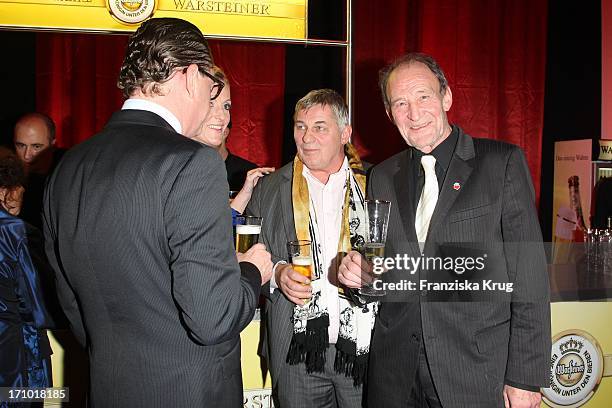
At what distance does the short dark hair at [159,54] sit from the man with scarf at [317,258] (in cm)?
97

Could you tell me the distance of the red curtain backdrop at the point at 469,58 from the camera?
5527mm

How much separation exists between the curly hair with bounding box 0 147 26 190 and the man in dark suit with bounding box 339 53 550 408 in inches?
53.7

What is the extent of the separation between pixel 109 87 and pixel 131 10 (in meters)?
1.87

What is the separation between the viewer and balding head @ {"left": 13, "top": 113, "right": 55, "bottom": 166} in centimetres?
355

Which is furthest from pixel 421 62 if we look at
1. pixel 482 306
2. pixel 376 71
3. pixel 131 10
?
pixel 376 71

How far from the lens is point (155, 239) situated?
129cm

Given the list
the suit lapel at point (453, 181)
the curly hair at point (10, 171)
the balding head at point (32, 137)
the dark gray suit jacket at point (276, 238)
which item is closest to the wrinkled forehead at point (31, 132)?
the balding head at point (32, 137)

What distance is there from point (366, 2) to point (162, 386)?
15.8 feet

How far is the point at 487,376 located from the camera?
176 centimetres

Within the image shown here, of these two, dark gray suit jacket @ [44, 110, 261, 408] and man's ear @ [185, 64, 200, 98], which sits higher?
man's ear @ [185, 64, 200, 98]

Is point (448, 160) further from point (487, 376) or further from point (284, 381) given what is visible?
point (284, 381)

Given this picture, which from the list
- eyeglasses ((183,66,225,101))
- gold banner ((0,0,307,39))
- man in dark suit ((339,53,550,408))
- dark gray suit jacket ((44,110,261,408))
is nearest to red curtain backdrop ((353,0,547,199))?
gold banner ((0,0,307,39))

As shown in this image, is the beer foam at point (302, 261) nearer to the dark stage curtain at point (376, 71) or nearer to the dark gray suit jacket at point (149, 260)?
the dark gray suit jacket at point (149, 260)

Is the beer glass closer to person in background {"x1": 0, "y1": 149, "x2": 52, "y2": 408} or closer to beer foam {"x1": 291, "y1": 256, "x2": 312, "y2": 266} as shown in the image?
beer foam {"x1": 291, "y1": 256, "x2": 312, "y2": 266}
